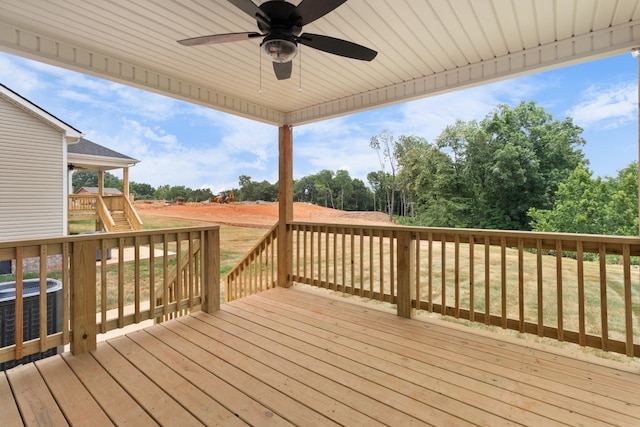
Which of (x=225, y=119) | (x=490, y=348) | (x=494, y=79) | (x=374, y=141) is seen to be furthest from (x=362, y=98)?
(x=225, y=119)

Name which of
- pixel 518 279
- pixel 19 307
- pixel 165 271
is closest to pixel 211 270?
pixel 165 271

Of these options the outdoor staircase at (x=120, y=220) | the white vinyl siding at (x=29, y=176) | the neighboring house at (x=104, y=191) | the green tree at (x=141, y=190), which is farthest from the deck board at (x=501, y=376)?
the white vinyl siding at (x=29, y=176)

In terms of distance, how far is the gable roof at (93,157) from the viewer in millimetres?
4379

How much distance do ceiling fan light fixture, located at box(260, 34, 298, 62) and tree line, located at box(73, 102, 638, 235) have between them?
313 centimetres

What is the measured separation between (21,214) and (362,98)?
467 cm

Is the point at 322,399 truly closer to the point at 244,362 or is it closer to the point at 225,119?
the point at 244,362

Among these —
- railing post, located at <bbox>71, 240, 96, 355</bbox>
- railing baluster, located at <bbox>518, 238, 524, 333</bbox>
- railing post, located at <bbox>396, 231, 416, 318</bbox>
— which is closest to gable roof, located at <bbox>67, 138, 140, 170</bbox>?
railing post, located at <bbox>71, 240, 96, 355</bbox>

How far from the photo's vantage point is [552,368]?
2.04 m

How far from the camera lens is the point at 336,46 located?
197 centimetres

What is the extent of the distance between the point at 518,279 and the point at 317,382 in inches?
78.8

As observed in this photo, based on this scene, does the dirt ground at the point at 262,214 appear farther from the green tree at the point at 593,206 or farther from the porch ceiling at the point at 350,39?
the green tree at the point at 593,206

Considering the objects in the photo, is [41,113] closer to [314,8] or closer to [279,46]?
[279,46]

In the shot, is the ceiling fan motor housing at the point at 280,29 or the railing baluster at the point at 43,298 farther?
the railing baluster at the point at 43,298

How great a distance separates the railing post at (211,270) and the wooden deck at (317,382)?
0.45 metres
